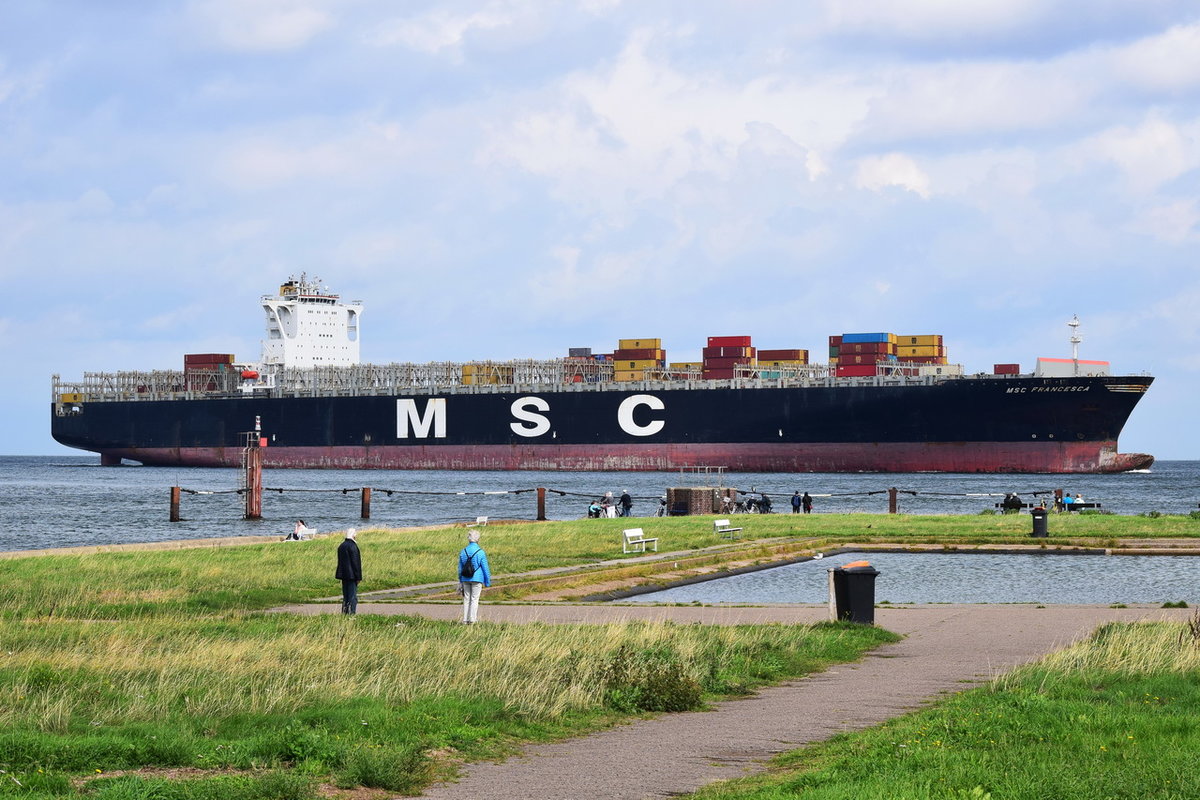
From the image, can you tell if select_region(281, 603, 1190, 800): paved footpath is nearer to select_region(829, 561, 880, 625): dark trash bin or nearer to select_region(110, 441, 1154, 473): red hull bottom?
select_region(829, 561, 880, 625): dark trash bin

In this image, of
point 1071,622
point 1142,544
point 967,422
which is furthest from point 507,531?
point 967,422

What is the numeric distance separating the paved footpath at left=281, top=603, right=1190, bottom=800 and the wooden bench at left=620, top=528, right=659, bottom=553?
820 centimetres

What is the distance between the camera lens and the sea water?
145 ft

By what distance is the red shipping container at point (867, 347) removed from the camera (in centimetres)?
8806

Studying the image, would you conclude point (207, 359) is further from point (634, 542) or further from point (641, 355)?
point (634, 542)

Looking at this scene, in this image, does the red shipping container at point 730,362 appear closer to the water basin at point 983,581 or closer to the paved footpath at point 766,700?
the water basin at point 983,581

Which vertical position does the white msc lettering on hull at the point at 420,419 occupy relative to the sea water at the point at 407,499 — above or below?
above

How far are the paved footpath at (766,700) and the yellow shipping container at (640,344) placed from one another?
78.8m

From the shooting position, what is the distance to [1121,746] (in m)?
8.47

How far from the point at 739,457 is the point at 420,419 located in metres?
22.2

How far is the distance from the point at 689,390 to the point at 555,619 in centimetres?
6350

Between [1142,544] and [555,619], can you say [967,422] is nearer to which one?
[1142,544]

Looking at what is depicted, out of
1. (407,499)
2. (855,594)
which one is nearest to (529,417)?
(407,499)

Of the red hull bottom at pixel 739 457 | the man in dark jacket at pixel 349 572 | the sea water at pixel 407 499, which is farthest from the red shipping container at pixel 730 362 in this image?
the man in dark jacket at pixel 349 572
